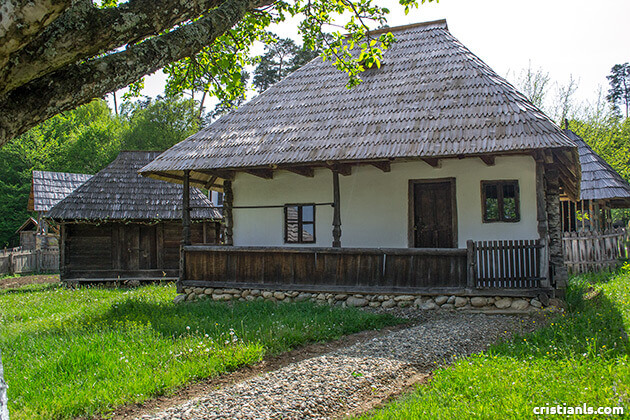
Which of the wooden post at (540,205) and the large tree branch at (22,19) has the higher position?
the large tree branch at (22,19)

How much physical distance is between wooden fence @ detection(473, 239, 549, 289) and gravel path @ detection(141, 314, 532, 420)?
1920 millimetres

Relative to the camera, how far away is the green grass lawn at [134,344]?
486cm

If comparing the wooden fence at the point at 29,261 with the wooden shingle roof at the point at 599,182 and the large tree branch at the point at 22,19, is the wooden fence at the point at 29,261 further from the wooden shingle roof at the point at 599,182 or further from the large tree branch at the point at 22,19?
the large tree branch at the point at 22,19

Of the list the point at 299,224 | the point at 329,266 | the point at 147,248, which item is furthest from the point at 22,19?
the point at 147,248

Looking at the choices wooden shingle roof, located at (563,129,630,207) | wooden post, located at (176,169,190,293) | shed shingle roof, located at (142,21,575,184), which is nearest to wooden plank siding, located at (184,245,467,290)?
wooden post, located at (176,169,190,293)

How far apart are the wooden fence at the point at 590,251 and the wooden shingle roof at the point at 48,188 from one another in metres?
26.1

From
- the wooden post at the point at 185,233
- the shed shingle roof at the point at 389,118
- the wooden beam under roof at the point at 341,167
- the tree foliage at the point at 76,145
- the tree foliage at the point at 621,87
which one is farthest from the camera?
the tree foliage at the point at 621,87

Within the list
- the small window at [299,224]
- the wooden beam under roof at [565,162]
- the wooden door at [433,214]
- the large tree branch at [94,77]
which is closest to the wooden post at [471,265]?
the wooden door at [433,214]

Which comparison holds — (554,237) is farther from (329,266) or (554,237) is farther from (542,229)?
(329,266)

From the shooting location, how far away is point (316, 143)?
34.7 feet

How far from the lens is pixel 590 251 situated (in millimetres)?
14516

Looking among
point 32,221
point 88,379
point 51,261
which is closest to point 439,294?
point 88,379

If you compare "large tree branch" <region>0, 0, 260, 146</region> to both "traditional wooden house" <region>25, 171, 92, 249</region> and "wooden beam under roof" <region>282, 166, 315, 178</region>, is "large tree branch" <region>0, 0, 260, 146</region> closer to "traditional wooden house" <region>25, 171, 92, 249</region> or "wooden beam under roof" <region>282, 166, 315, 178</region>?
"wooden beam under roof" <region>282, 166, 315, 178</region>

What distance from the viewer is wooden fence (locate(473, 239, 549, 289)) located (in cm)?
884
